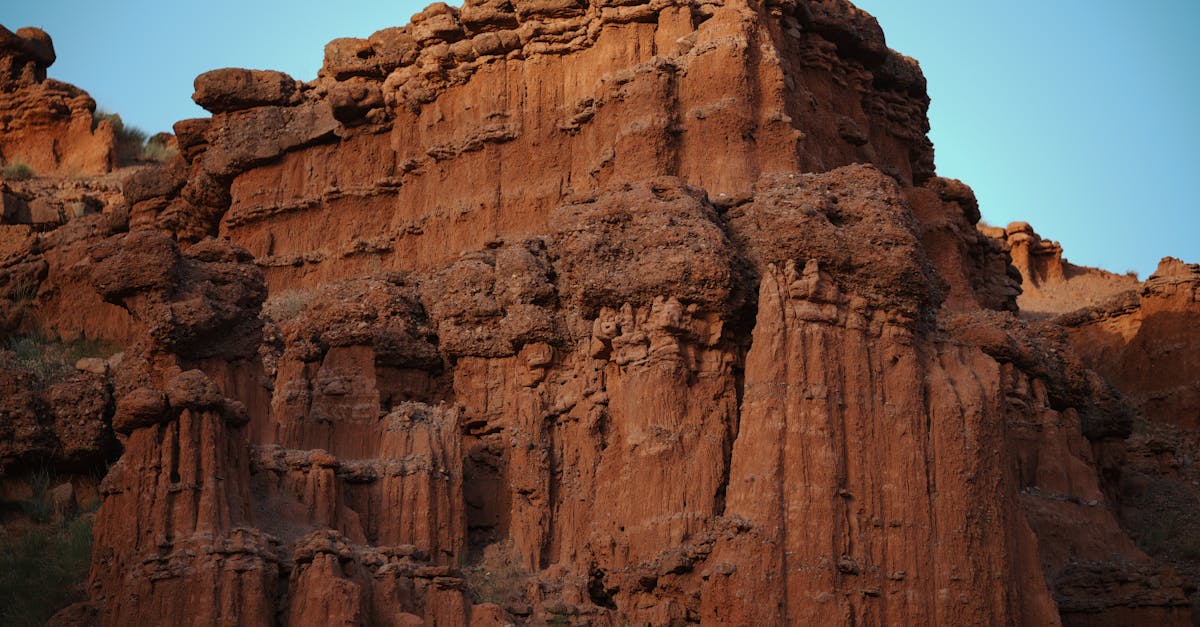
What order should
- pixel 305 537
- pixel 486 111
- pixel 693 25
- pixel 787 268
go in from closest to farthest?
pixel 305 537, pixel 787 268, pixel 693 25, pixel 486 111

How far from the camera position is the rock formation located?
23.8 m

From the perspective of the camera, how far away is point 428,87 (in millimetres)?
37438

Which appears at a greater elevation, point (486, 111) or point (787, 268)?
point (486, 111)

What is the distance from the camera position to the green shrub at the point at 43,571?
25.1m

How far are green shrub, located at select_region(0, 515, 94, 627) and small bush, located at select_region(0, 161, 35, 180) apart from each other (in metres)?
22.3

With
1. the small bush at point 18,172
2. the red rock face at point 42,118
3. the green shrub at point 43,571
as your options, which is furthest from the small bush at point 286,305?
the red rock face at point 42,118

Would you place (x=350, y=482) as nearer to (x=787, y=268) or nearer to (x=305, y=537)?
(x=305, y=537)

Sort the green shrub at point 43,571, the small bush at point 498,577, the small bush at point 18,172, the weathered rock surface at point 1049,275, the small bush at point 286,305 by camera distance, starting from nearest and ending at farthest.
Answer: the green shrub at point 43,571, the small bush at point 498,577, the small bush at point 286,305, the small bush at point 18,172, the weathered rock surface at point 1049,275

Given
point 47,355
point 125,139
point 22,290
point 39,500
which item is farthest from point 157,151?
point 39,500

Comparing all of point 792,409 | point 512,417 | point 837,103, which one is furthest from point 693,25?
point 792,409

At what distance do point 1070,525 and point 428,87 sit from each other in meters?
14.9

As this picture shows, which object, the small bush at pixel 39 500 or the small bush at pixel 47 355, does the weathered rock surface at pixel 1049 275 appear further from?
the small bush at pixel 39 500

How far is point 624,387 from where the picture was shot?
85.9 ft

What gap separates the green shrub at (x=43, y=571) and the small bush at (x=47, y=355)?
409cm
